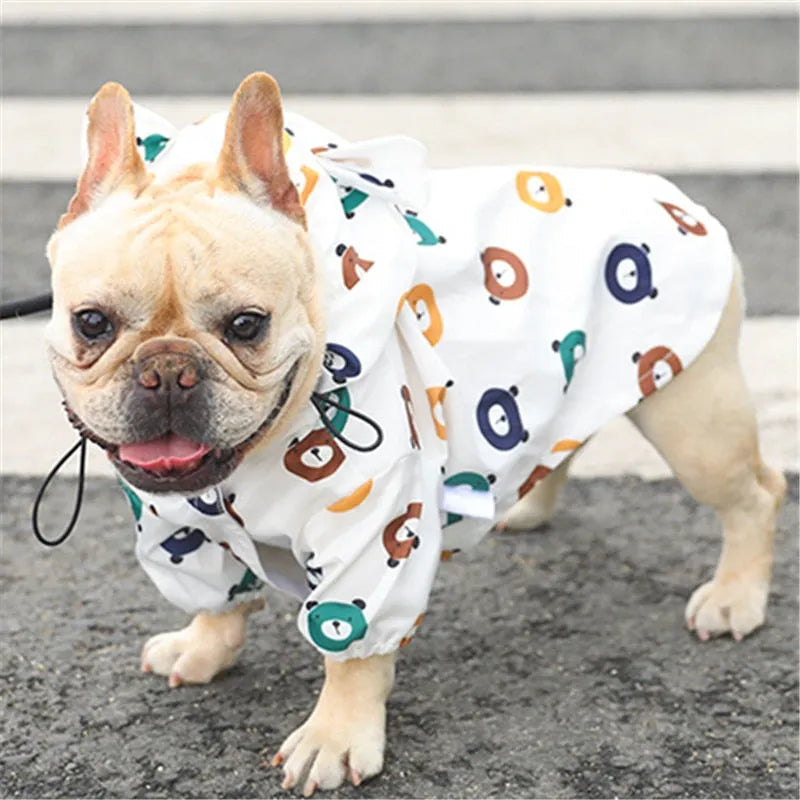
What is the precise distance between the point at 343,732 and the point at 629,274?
2.59 ft

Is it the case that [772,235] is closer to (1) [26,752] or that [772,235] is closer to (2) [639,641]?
(2) [639,641]

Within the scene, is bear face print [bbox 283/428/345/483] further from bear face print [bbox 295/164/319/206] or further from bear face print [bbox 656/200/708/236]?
bear face print [bbox 656/200/708/236]

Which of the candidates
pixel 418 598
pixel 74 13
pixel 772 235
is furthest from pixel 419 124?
pixel 418 598

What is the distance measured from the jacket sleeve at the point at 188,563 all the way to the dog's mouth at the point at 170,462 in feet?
0.92

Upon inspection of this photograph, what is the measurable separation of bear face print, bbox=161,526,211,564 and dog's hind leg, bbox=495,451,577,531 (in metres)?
0.80

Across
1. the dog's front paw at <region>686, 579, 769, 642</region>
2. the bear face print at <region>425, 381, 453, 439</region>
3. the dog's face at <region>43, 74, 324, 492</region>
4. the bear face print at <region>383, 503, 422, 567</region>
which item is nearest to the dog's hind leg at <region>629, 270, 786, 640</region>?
the dog's front paw at <region>686, 579, 769, 642</region>

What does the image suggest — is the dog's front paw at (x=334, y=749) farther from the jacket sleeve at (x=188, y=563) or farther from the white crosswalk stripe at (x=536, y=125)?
the white crosswalk stripe at (x=536, y=125)

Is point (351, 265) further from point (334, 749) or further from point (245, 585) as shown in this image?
point (334, 749)

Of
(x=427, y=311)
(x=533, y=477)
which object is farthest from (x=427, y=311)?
(x=533, y=477)

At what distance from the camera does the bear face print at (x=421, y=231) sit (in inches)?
93.5

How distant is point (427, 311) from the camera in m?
2.37

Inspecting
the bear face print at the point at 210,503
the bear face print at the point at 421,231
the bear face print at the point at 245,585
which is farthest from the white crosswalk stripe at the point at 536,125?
the bear face print at the point at 210,503

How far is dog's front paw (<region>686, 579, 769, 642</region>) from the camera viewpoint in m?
2.75

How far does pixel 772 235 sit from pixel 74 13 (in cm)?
336
